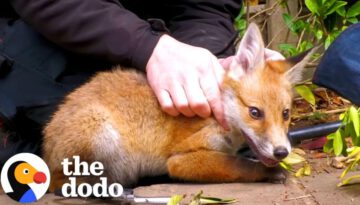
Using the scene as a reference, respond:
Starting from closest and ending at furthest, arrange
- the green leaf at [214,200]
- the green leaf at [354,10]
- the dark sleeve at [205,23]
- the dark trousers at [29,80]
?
the green leaf at [214,200] → the dark trousers at [29,80] → the dark sleeve at [205,23] → the green leaf at [354,10]

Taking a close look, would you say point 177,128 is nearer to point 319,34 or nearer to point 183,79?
point 183,79

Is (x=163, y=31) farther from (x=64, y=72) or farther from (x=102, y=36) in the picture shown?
(x=64, y=72)

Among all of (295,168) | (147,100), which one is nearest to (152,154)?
(147,100)

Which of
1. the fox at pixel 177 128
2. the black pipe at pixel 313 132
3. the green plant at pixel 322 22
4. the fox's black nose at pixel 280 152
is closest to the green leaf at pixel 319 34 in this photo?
the green plant at pixel 322 22

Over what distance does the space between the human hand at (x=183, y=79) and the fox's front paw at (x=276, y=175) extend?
395 millimetres

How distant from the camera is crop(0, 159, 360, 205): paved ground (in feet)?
9.99

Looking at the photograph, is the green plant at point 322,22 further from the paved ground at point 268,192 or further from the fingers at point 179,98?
the fingers at point 179,98

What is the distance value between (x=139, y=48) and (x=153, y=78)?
17 cm

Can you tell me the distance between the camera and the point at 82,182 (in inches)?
129

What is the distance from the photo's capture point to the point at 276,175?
334cm

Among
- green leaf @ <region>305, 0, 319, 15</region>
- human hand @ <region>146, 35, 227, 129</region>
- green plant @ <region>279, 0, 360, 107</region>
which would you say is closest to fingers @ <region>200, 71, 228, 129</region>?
human hand @ <region>146, 35, 227, 129</region>

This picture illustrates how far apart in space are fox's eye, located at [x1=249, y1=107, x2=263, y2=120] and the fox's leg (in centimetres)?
23

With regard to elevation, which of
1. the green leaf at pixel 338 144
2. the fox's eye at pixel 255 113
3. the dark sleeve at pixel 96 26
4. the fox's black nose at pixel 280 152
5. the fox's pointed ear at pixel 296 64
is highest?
the dark sleeve at pixel 96 26

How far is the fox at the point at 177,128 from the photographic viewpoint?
3.28 m
